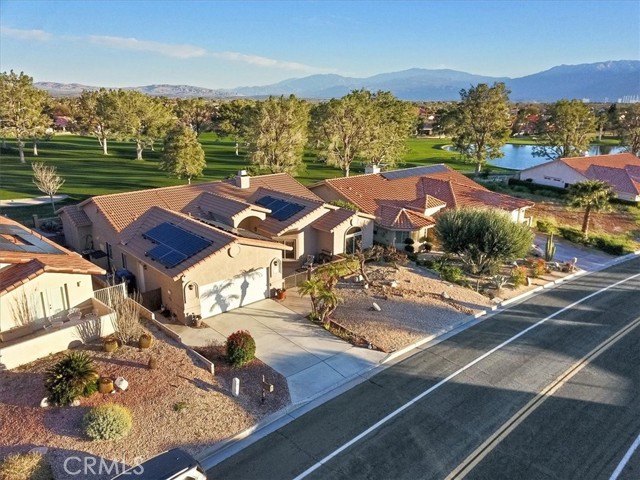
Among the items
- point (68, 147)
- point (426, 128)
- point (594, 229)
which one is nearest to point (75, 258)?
point (594, 229)

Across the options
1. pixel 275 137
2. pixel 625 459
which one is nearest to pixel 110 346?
pixel 625 459

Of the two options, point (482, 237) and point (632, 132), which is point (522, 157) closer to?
point (632, 132)

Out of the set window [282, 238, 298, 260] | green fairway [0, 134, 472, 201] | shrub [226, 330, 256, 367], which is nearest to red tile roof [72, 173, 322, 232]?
window [282, 238, 298, 260]

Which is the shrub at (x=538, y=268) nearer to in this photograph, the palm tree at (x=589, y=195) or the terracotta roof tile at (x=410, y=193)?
the terracotta roof tile at (x=410, y=193)

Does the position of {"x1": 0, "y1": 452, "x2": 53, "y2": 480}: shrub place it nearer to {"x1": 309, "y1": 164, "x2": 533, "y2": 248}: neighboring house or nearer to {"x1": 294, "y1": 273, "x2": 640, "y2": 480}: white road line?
{"x1": 294, "y1": 273, "x2": 640, "y2": 480}: white road line

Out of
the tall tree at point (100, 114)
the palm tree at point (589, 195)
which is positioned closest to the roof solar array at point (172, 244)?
the palm tree at point (589, 195)

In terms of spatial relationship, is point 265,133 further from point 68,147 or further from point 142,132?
point 68,147
